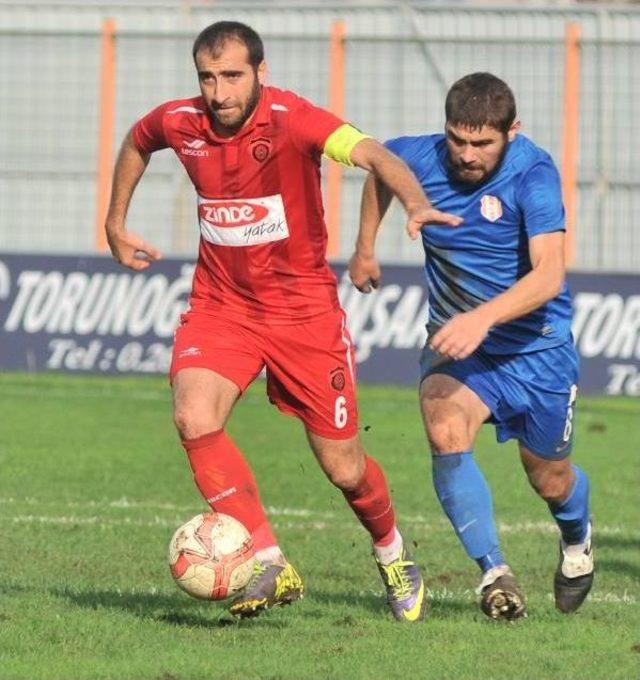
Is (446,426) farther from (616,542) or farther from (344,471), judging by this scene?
(616,542)

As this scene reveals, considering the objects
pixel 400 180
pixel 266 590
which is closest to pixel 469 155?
pixel 400 180

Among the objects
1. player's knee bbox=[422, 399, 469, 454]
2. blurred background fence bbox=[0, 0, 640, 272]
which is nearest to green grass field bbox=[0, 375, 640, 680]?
player's knee bbox=[422, 399, 469, 454]

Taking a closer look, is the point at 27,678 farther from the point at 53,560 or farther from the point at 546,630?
the point at 53,560

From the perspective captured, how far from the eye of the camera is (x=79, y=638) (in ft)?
23.5

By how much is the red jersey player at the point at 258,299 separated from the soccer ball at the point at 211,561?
0.38ft

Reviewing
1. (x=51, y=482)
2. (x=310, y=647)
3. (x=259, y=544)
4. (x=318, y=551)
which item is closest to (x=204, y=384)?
(x=259, y=544)

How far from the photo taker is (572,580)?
828cm

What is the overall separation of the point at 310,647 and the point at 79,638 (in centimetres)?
86

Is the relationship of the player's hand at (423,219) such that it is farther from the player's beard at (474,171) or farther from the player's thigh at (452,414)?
the player's thigh at (452,414)

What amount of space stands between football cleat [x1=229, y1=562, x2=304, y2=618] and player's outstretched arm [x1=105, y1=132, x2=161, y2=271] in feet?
4.71

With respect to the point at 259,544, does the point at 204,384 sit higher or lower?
higher

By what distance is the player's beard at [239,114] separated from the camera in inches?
299

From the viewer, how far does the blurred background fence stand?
22141 millimetres

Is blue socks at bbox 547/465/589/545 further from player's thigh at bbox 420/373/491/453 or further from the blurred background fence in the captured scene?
the blurred background fence
